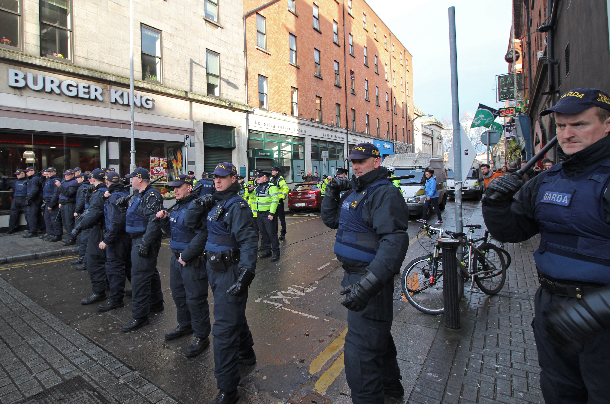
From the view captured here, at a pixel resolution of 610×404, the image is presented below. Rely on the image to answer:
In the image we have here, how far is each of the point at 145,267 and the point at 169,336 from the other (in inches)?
39.0

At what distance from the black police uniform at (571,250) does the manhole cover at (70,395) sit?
3387mm

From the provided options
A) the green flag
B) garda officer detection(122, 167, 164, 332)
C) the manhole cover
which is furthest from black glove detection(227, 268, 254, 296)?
the green flag

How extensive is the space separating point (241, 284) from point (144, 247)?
77.7 inches

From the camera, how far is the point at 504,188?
2100 mm

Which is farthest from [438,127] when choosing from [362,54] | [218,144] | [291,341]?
[291,341]

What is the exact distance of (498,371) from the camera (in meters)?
3.23

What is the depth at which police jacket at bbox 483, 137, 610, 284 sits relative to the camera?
1.76 m

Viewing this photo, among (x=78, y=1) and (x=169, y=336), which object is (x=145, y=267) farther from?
(x=78, y=1)

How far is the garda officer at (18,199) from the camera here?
1107cm

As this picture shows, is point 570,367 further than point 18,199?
No

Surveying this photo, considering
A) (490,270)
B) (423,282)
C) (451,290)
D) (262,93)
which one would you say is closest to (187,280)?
(451,290)

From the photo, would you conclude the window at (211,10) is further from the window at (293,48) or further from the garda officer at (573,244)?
the garda officer at (573,244)

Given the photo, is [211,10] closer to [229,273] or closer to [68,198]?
[68,198]

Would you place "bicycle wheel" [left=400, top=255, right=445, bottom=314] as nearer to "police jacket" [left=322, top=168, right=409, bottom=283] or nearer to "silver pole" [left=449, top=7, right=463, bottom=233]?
"silver pole" [left=449, top=7, right=463, bottom=233]
